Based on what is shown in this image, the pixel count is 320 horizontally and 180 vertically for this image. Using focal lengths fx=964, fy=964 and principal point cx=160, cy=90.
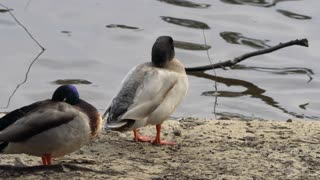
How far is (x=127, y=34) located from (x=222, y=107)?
2.41m

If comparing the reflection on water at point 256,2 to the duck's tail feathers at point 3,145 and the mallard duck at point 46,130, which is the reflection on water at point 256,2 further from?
the duck's tail feathers at point 3,145

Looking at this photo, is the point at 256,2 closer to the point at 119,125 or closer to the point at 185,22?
the point at 185,22

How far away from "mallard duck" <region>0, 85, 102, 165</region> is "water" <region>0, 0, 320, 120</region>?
347 centimetres

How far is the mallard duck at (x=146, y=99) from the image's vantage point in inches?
269

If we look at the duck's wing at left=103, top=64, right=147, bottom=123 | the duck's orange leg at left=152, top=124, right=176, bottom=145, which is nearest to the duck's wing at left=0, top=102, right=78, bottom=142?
the duck's wing at left=103, top=64, right=147, bottom=123

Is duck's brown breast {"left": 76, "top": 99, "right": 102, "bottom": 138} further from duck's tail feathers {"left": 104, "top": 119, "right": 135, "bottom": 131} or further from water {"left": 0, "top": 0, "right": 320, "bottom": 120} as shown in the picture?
water {"left": 0, "top": 0, "right": 320, "bottom": 120}

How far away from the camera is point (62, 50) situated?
11.4 m

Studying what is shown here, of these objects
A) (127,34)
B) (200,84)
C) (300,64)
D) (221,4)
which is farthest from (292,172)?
(221,4)

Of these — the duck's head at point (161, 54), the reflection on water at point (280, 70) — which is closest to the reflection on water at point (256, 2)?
the reflection on water at point (280, 70)

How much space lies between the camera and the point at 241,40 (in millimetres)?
Result: 11906

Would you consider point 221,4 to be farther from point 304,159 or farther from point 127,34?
point 304,159

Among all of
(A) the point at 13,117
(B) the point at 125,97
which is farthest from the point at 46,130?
(B) the point at 125,97

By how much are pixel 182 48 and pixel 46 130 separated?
19.0 ft

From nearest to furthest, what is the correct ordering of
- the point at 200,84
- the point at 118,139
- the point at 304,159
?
the point at 304,159 < the point at 118,139 < the point at 200,84
